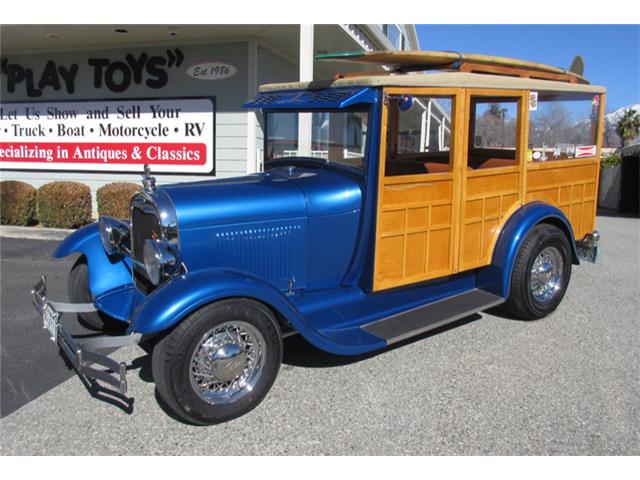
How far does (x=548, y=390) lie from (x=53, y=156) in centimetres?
971

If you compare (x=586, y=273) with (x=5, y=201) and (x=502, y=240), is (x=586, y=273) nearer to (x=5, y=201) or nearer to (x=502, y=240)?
(x=502, y=240)

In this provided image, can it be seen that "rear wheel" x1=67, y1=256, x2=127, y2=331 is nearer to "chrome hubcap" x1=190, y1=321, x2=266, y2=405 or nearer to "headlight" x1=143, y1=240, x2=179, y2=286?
"headlight" x1=143, y1=240, x2=179, y2=286

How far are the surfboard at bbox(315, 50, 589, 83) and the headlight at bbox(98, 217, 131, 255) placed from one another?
1949mm

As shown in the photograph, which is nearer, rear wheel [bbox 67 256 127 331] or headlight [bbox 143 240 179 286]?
headlight [bbox 143 240 179 286]

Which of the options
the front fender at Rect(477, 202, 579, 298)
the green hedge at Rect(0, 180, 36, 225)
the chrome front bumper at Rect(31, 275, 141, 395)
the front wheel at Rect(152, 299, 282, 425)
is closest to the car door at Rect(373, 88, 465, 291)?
the front fender at Rect(477, 202, 579, 298)

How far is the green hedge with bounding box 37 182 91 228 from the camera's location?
8680 millimetres

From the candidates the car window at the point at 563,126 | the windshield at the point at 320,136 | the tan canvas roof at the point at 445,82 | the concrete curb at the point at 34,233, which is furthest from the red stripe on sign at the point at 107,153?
the car window at the point at 563,126

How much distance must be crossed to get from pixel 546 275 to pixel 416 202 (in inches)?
68.2

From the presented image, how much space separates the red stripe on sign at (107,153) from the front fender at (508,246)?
603 centimetres

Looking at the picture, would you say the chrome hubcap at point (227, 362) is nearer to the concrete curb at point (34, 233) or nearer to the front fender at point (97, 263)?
the front fender at point (97, 263)

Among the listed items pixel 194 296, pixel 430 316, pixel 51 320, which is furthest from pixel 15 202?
pixel 430 316

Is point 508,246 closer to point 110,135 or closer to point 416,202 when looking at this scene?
point 416,202

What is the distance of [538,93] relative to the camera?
4.51 m

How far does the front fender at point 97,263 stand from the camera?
12.5 feet
